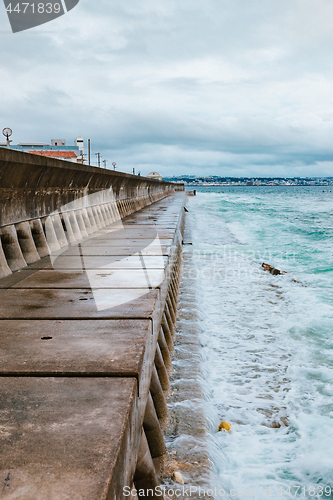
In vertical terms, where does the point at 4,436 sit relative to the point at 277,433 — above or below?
above

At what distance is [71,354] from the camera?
271cm

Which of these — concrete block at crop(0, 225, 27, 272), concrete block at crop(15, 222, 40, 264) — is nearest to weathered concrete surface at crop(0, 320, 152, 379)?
concrete block at crop(0, 225, 27, 272)

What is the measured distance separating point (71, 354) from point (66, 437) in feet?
3.09

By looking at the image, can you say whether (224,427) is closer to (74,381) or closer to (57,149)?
(74,381)

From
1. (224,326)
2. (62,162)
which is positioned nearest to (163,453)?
(224,326)

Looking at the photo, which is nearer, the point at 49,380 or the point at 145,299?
the point at 49,380

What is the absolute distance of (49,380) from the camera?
234 centimetres

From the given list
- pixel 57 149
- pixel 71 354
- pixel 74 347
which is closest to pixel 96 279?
pixel 74 347

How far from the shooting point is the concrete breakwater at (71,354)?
1.64 meters

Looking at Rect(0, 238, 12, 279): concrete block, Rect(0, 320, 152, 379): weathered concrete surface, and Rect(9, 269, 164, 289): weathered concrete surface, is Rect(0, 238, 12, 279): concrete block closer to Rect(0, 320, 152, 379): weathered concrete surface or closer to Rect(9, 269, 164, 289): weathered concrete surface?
Rect(9, 269, 164, 289): weathered concrete surface

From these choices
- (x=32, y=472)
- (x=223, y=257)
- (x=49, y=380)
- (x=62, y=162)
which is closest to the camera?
(x=32, y=472)

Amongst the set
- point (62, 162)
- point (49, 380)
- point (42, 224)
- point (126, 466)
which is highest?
point (62, 162)

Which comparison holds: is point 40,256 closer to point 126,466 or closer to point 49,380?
point 49,380

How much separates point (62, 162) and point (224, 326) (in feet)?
12.6
